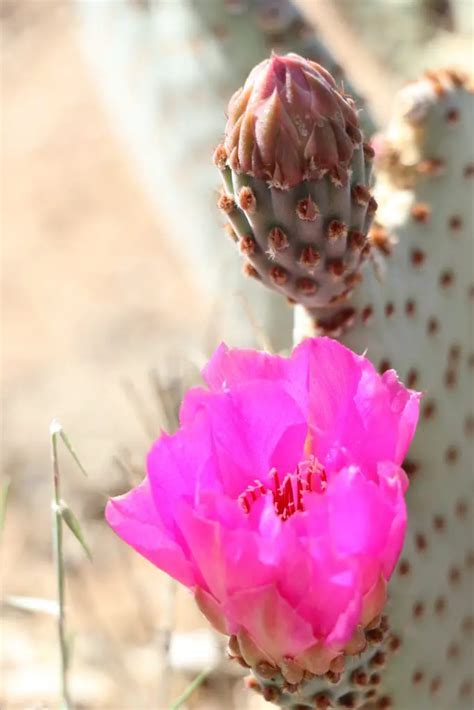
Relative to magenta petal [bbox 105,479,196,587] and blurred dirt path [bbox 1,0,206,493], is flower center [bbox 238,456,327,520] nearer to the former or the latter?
magenta petal [bbox 105,479,196,587]

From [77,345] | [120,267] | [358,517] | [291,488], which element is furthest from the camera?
[120,267]

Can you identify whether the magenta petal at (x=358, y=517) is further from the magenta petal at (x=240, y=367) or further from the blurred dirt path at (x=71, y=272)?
the blurred dirt path at (x=71, y=272)

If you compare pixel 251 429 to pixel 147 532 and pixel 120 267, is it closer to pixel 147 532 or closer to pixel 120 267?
pixel 147 532

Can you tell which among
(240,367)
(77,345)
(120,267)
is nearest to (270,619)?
(240,367)

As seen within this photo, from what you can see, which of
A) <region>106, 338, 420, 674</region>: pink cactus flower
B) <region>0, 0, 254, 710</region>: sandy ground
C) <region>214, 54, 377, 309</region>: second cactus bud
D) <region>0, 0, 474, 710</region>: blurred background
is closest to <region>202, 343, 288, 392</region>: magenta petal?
<region>106, 338, 420, 674</region>: pink cactus flower

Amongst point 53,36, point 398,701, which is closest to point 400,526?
point 398,701

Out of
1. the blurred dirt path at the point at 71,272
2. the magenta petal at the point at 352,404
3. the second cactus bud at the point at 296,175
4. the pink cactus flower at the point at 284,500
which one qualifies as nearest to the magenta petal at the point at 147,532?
the pink cactus flower at the point at 284,500
